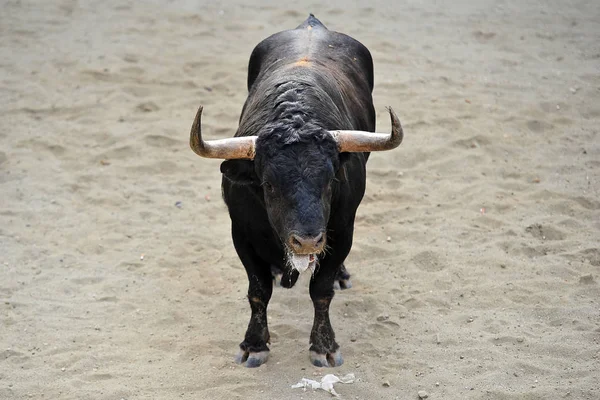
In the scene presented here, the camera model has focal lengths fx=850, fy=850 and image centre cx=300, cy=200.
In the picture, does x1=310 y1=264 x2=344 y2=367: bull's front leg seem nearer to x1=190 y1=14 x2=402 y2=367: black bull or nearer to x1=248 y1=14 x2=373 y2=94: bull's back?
x1=190 y1=14 x2=402 y2=367: black bull

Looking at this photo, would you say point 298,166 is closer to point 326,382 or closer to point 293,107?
point 293,107

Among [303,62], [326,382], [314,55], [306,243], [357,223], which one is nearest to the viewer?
[306,243]

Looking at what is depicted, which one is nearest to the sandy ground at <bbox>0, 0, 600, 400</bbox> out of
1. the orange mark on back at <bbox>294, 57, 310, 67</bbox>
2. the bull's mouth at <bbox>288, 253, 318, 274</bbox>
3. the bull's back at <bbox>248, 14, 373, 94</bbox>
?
the bull's mouth at <bbox>288, 253, 318, 274</bbox>

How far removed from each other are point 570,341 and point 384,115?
4.20 m

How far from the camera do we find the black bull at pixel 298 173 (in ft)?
15.5

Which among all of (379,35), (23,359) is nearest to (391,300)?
(23,359)

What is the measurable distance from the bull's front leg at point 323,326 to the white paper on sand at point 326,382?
0.18m

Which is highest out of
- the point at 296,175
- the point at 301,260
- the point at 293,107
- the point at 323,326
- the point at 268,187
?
the point at 293,107

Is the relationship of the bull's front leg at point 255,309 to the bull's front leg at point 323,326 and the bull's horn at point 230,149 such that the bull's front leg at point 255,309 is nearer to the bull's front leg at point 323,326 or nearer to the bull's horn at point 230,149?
the bull's front leg at point 323,326

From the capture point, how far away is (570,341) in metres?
5.58

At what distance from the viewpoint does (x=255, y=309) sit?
5.57 m

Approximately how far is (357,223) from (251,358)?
218 cm

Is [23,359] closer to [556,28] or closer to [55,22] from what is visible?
[55,22]

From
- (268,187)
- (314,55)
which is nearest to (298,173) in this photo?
(268,187)
